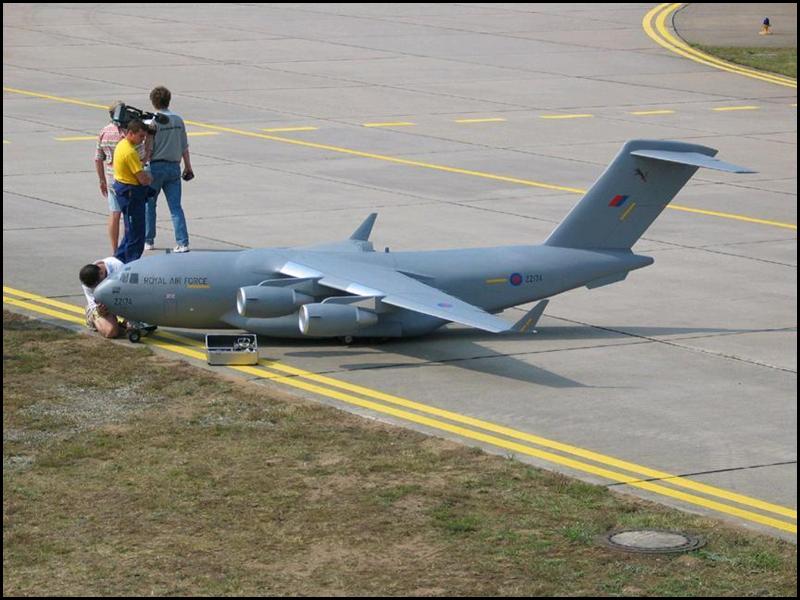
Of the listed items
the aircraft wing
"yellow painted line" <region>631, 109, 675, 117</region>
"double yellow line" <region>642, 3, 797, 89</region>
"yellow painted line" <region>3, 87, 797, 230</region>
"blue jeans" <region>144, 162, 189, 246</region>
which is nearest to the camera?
the aircraft wing

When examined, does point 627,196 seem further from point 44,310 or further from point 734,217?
point 734,217

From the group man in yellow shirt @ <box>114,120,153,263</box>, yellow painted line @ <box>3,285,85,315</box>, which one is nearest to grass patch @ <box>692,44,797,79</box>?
man in yellow shirt @ <box>114,120,153,263</box>

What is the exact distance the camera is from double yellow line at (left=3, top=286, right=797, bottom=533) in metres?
14.6

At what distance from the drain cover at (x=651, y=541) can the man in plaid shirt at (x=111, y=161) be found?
10864 millimetres

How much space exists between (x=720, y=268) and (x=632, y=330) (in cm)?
424

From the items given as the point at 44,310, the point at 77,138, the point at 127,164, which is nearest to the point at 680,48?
the point at 77,138

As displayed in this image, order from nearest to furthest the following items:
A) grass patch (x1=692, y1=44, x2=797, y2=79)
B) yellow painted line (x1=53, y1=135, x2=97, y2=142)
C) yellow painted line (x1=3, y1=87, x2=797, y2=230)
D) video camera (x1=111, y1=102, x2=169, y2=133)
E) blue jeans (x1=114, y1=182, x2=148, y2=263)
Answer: blue jeans (x1=114, y1=182, x2=148, y2=263), video camera (x1=111, y1=102, x2=169, y2=133), yellow painted line (x1=3, y1=87, x2=797, y2=230), yellow painted line (x1=53, y1=135, x2=97, y2=142), grass patch (x1=692, y1=44, x2=797, y2=79)

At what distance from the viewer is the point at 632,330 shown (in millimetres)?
21078

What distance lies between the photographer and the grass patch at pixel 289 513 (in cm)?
1270

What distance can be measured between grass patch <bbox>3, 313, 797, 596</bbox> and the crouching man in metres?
2.21

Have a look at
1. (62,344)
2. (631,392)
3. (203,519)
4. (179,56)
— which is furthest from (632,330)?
(179,56)

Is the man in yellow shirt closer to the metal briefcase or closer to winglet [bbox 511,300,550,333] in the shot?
the metal briefcase

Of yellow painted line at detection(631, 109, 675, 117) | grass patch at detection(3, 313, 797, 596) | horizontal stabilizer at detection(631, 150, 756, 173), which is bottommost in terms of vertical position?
grass patch at detection(3, 313, 797, 596)

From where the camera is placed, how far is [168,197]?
24.3 meters
